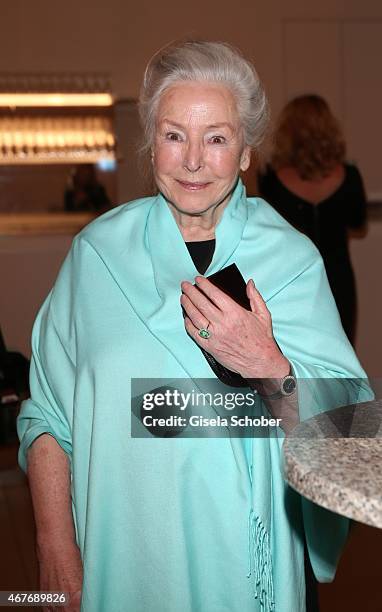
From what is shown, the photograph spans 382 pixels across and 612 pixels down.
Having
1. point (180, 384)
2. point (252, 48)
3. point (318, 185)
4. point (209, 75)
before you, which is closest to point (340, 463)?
point (180, 384)

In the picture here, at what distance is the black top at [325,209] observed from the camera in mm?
4766

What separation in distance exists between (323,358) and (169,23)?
4.89 metres

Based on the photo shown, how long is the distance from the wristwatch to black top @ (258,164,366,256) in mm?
3283

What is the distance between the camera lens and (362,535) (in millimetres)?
3568

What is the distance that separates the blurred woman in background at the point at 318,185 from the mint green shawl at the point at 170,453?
305cm

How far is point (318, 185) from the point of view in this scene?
4793mm

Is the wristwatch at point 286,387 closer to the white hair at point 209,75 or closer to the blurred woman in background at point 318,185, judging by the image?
the white hair at point 209,75

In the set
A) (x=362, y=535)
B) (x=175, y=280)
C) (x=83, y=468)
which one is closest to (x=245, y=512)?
(x=83, y=468)

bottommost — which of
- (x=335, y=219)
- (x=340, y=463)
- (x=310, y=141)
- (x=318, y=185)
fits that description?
(x=335, y=219)

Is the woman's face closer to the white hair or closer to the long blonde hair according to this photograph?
the white hair

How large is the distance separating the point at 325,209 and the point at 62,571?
342cm

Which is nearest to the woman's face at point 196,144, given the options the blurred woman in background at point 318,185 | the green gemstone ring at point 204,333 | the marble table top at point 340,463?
the green gemstone ring at point 204,333

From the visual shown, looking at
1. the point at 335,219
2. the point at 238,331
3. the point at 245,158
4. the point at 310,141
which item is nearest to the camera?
the point at 238,331

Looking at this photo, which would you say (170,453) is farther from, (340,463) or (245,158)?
(340,463)
